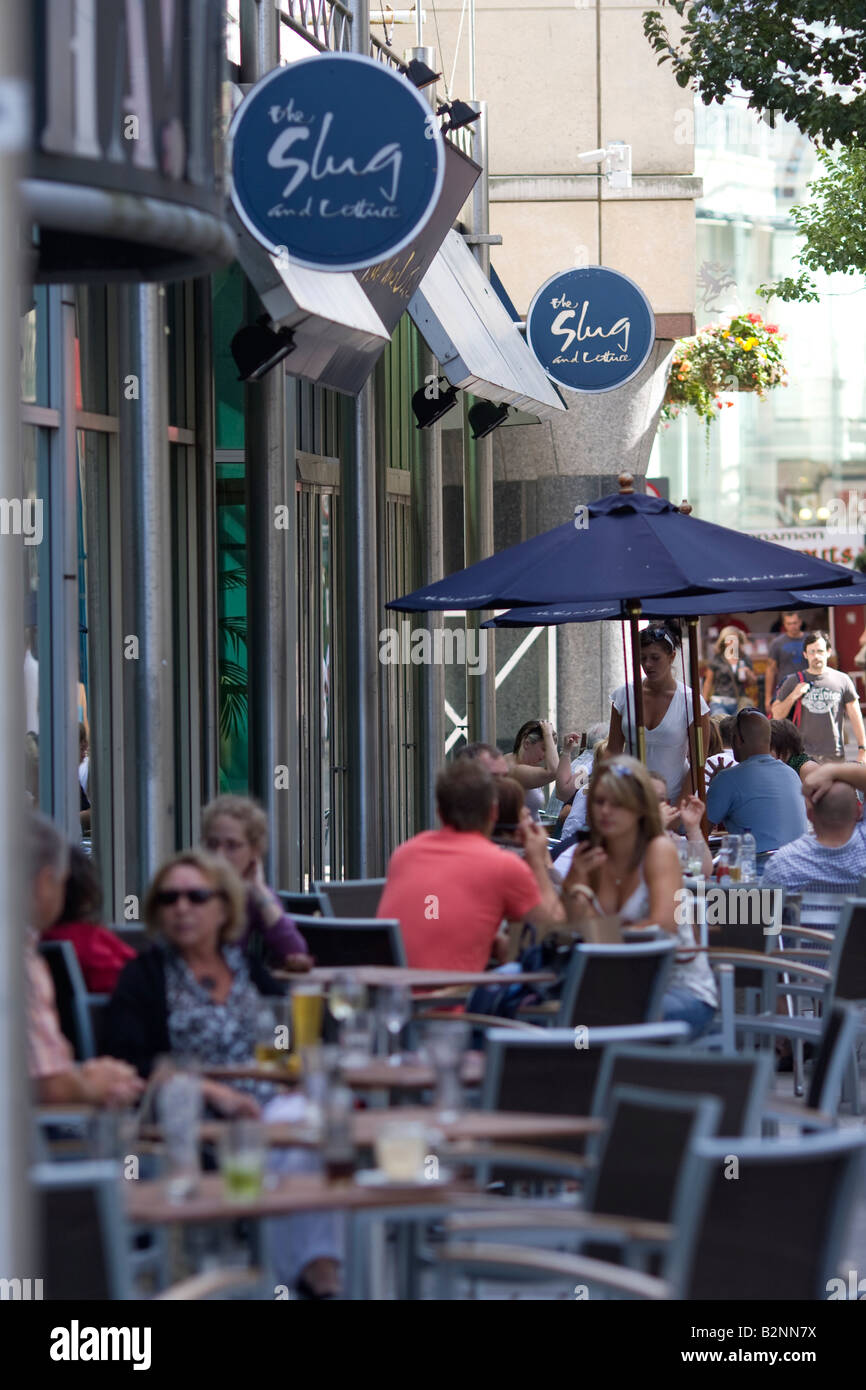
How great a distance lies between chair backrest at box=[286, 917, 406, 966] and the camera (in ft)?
21.4

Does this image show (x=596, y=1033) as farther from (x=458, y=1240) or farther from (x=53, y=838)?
(x=53, y=838)

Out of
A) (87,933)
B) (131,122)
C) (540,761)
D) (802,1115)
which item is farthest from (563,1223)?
(540,761)

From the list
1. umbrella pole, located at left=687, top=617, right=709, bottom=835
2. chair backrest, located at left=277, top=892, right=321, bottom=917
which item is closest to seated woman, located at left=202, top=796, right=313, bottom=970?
chair backrest, located at left=277, top=892, right=321, bottom=917

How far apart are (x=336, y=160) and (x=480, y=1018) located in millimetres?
4107

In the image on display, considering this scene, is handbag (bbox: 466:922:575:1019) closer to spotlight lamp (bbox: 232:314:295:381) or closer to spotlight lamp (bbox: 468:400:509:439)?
spotlight lamp (bbox: 232:314:295:381)

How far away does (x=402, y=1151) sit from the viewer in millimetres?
3945

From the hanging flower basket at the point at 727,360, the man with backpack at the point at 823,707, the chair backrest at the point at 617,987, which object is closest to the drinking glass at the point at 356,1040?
the chair backrest at the point at 617,987

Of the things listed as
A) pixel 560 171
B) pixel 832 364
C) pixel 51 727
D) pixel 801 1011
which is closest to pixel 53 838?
pixel 51 727

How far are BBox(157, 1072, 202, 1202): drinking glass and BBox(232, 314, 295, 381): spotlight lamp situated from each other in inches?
244

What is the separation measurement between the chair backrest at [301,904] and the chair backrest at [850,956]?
184 cm

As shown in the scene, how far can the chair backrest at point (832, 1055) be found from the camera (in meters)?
4.82

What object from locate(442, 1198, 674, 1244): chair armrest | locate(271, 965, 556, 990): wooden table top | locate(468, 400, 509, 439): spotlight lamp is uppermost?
locate(468, 400, 509, 439): spotlight lamp

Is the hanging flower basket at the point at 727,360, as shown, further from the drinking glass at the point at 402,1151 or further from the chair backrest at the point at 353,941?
the drinking glass at the point at 402,1151

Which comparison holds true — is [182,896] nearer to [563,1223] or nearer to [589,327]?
[563,1223]
